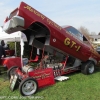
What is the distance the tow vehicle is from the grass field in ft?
0.90

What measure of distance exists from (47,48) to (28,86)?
225 cm

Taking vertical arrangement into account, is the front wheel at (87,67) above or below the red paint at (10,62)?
below

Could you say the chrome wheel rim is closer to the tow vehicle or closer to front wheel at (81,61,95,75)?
the tow vehicle

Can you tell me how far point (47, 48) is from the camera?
6906 mm

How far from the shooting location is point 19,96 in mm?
5039

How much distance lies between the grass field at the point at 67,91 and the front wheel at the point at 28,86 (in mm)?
183

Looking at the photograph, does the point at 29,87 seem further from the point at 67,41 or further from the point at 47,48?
the point at 67,41

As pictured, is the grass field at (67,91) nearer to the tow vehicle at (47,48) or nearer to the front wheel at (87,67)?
the tow vehicle at (47,48)

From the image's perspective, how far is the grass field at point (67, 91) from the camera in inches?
192

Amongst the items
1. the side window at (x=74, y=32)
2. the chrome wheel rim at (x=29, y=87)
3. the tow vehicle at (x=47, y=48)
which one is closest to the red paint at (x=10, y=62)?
the tow vehicle at (x=47, y=48)

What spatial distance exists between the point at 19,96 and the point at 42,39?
2.84 meters

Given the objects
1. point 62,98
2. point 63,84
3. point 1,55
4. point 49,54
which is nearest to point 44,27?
point 49,54

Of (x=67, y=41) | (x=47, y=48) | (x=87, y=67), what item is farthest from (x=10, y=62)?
(x=87, y=67)

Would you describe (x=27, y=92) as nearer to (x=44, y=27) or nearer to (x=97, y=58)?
(x=44, y=27)
